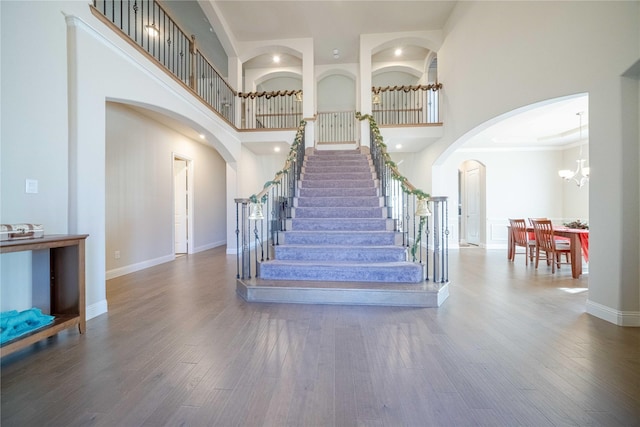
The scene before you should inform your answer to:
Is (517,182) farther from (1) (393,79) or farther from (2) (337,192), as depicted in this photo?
(2) (337,192)

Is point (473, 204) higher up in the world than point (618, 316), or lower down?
higher up

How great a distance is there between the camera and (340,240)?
3986mm

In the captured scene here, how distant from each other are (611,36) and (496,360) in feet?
10.3

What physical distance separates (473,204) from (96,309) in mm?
9398

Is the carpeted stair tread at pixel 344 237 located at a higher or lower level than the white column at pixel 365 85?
lower

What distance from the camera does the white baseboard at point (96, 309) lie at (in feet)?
8.67

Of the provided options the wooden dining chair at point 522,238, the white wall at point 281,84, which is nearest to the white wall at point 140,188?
the white wall at point 281,84

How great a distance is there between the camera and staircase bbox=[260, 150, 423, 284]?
3.37m

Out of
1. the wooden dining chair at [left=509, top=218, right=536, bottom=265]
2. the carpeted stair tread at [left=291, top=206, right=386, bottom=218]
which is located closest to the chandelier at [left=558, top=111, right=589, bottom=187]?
the wooden dining chair at [left=509, top=218, right=536, bottom=265]

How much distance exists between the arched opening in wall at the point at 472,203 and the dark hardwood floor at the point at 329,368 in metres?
5.49

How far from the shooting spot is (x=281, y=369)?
1.80 m

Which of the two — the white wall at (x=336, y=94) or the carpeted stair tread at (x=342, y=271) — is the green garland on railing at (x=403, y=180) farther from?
the white wall at (x=336, y=94)

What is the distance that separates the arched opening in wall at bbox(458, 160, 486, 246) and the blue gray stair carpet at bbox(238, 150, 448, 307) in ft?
15.0

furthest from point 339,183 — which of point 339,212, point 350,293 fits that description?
point 350,293
